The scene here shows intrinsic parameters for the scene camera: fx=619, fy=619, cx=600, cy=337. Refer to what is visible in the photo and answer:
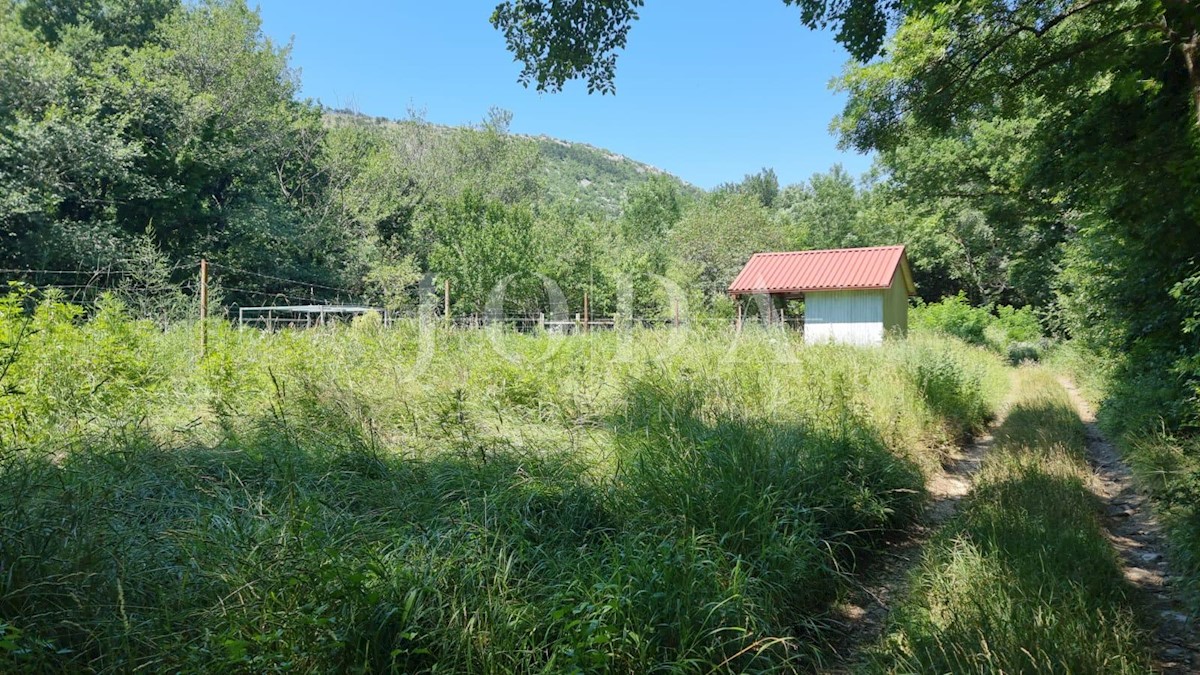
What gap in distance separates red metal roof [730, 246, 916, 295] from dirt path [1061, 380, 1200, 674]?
12.6 meters

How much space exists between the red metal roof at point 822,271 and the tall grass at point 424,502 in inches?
511

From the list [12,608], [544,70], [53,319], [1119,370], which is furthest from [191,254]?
[1119,370]

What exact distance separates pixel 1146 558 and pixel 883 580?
2.09 m

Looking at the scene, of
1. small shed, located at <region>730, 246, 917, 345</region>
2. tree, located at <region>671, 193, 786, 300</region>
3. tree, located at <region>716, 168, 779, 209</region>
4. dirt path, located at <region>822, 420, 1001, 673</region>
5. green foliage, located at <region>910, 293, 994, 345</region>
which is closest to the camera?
dirt path, located at <region>822, 420, 1001, 673</region>

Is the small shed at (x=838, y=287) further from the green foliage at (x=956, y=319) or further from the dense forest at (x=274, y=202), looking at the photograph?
the green foliage at (x=956, y=319)

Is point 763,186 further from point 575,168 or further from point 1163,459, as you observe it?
point 1163,459

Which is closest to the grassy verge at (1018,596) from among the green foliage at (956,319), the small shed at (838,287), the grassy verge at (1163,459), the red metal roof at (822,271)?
the grassy verge at (1163,459)

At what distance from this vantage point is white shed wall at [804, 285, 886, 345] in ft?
67.2

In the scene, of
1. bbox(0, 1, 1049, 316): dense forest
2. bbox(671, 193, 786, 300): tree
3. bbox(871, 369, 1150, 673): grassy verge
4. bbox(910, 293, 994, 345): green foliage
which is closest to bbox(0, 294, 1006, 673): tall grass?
bbox(871, 369, 1150, 673): grassy verge

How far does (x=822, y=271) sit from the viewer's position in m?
21.6

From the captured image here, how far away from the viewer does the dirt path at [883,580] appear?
12.1 feet

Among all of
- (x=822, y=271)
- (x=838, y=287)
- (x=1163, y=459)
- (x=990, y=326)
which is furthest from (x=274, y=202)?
(x=990, y=326)

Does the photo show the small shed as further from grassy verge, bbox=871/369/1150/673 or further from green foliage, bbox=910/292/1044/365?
grassy verge, bbox=871/369/1150/673

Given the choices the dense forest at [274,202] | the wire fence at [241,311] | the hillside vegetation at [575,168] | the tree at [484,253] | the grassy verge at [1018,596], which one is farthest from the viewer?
the hillside vegetation at [575,168]
